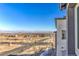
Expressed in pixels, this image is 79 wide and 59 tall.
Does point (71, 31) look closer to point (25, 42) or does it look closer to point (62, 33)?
point (62, 33)

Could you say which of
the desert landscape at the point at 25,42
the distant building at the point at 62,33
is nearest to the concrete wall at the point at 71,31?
the distant building at the point at 62,33

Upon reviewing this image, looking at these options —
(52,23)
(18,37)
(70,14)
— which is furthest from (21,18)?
(70,14)

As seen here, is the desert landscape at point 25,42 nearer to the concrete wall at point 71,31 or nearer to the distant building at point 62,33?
the concrete wall at point 71,31

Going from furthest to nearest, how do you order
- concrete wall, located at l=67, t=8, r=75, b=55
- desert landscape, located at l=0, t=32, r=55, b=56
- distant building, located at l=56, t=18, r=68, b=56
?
1. distant building, located at l=56, t=18, r=68, b=56
2. concrete wall, located at l=67, t=8, r=75, b=55
3. desert landscape, located at l=0, t=32, r=55, b=56

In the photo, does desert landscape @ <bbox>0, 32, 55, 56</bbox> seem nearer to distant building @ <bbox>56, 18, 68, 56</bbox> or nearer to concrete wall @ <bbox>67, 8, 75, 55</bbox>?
concrete wall @ <bbox>67, 8, 75, 55</bbox>

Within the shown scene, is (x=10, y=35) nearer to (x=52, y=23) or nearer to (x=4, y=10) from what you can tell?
(x=4, y=10)

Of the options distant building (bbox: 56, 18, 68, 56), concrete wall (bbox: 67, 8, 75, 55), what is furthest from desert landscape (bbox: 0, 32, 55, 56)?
distant building (bbox: 56, 18, 68, 56)

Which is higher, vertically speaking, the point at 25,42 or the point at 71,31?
the point at 71,31

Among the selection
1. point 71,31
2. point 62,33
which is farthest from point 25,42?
point 62,33
